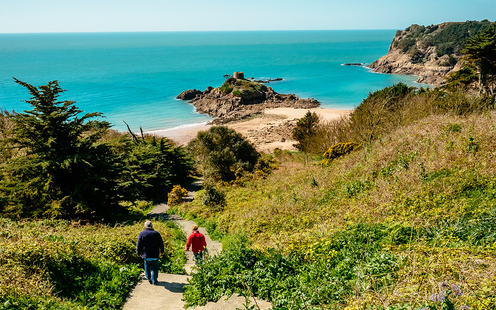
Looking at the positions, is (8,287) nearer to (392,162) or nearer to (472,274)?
(472,274)

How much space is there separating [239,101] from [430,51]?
8083 centimetres

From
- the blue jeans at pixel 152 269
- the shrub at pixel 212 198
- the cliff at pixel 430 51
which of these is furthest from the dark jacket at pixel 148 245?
the cliff at pixel 430 51

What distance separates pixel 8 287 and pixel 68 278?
1.27 meters

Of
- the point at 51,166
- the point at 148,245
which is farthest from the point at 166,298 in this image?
the point at 51,166

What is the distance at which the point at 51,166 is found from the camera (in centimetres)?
1283

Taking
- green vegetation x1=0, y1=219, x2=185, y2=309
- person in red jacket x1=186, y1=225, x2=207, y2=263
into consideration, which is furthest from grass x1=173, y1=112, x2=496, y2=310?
green vegetation x1=0, y1=219, x2=185, y2=309

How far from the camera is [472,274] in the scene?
4.06 meters

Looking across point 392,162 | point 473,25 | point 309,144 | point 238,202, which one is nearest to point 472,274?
point 392,162

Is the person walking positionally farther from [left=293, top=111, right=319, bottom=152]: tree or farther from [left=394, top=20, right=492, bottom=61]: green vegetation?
[left=394, top=20, right=492, bottom=61]: green vegetation

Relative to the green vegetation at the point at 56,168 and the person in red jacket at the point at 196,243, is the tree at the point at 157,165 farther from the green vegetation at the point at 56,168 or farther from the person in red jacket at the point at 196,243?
the person in red jacket at the point at 196,243

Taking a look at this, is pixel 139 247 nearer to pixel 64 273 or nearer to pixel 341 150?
pixel 64 273

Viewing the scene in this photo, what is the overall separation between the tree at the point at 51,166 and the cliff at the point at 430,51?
3641 inches

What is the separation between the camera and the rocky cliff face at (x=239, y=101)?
213 ft

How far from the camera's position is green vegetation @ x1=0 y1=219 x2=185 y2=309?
5332 millimetres
